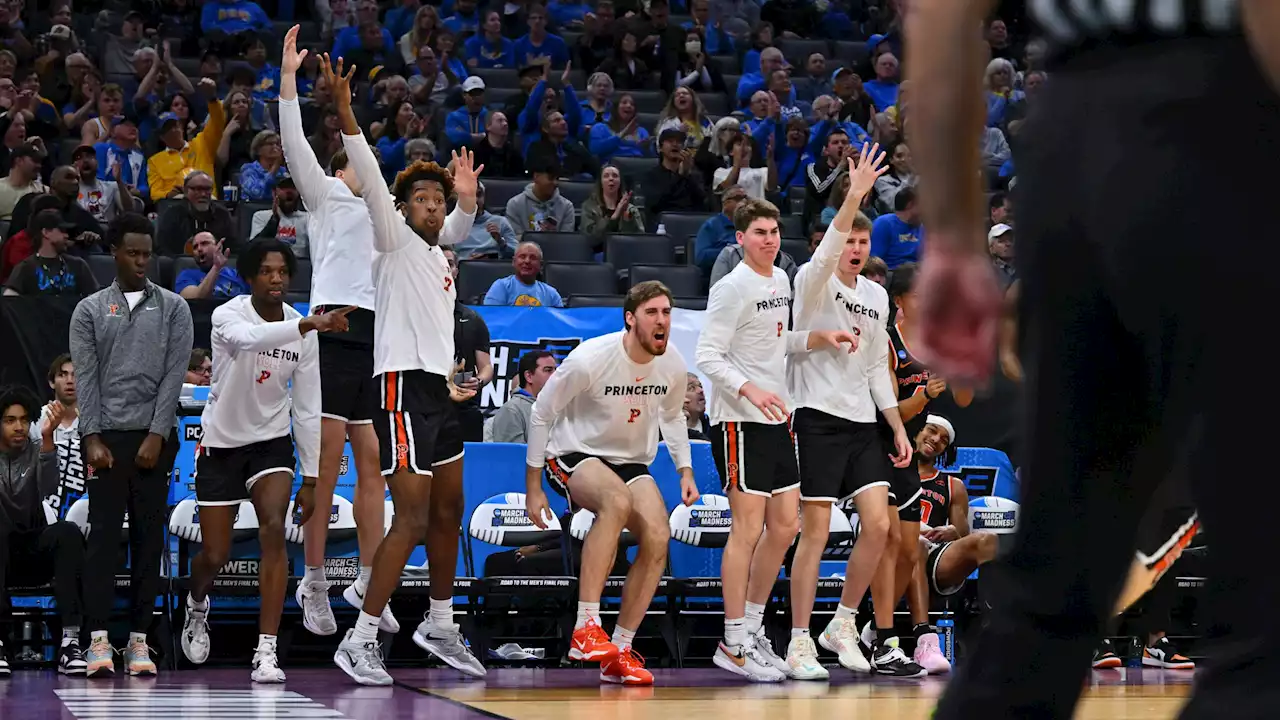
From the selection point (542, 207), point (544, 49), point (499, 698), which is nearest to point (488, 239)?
point (542, 207)

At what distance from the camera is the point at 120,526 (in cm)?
846

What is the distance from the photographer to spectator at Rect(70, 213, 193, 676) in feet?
27.4

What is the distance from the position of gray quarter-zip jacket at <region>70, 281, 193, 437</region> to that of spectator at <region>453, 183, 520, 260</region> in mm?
4924

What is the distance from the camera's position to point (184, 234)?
499 inches

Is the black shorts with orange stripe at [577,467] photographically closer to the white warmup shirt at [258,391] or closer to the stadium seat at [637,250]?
the white warmup shirt at [258,391]

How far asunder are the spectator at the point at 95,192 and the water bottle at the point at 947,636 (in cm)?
733

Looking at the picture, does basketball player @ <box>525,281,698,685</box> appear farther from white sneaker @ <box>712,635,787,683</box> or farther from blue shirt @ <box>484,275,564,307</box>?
blue shirt @ <box>484,275,564,307</box>

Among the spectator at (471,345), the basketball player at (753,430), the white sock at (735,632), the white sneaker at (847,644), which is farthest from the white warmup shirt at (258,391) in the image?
the white sneaker at (847,644)

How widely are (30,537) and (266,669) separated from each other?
1.74m

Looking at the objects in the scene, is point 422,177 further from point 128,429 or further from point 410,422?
point 128,429

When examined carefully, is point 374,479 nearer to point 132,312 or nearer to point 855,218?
point 132,312

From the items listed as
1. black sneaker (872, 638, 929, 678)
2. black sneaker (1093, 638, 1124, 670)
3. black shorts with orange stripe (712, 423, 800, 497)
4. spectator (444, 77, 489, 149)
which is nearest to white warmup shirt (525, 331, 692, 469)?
black shorts with orange stripe (712, 423, 800, 497)

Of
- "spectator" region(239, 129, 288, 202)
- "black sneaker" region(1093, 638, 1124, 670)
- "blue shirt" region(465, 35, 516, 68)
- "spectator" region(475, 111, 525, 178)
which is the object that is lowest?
"black sneaker" region(1093, 638, 1124, 670)

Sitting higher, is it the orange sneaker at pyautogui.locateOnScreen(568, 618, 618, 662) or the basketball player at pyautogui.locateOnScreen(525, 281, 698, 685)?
the basketball player at pyautogui.locateOnScreen(525, 281, 698, 685)
